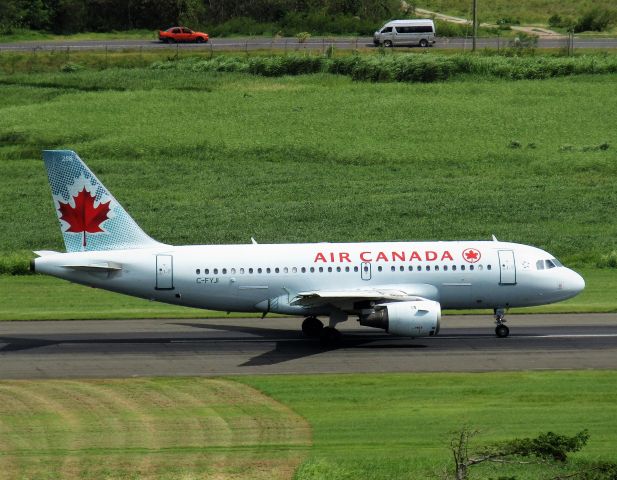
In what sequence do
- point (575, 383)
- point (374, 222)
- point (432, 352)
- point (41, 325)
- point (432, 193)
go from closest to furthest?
point (575, 383) < point (432, 352) < point (41, 325) < point (374, 222) < point (432, 193)

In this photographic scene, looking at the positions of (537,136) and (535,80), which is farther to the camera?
(535,80)

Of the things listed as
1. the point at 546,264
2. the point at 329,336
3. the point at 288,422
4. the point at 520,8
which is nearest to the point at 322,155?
the point at 546,264

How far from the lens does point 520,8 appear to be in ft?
488

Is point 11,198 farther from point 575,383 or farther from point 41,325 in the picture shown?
point 575,383

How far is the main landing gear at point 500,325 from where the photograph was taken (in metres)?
47.3

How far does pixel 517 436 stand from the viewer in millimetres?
33375

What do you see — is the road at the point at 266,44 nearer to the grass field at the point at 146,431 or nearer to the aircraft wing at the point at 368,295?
the aircraft wing at the point at 368,295

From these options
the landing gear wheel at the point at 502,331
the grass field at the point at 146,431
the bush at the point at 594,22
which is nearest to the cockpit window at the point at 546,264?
the landing gear wheel at the point at 502,331

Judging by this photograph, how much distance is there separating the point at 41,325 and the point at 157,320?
5.00 m

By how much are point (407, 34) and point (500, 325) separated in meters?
72.0

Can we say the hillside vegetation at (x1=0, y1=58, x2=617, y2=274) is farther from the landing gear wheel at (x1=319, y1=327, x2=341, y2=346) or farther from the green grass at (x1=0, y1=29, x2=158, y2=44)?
the landing gear wheel at (x1=319, y1=327, x2=341, y2=346)

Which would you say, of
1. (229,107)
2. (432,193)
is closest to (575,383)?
(432,193)

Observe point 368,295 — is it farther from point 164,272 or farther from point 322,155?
point 322,155

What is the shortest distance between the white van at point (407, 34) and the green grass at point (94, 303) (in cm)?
5676
